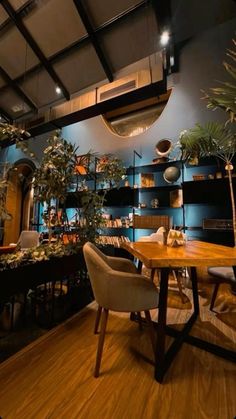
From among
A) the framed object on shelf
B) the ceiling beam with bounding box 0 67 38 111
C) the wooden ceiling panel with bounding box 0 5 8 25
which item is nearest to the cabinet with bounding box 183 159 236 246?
the framed object on shelf

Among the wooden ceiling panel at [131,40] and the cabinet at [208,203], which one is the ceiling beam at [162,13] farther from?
the cabinet at [208,203]

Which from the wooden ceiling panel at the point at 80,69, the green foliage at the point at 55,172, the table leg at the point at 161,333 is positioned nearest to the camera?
the table leg at the point at 161,333

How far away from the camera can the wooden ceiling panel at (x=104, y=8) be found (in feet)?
11.6

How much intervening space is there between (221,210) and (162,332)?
2849mm

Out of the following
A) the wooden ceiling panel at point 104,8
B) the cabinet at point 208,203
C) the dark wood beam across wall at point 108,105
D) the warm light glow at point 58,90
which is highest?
the wooden ceiling panel at point 104,8

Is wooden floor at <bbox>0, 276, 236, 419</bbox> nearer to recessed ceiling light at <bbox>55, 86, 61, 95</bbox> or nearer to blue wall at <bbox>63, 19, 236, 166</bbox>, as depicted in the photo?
blue wall at <bbox>63, 19, 236, 166</bbox>

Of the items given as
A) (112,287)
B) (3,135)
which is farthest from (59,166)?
(112,287)

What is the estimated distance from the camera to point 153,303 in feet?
4.22

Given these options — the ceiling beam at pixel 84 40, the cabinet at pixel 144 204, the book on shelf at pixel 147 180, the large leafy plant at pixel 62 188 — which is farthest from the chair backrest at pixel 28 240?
the ceiling beam at pixel 84 40

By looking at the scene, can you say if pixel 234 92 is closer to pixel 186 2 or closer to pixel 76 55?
pixel 186 2

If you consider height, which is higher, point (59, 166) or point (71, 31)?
point (71, 31)

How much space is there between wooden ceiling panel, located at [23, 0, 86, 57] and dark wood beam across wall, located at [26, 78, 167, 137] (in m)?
1.44

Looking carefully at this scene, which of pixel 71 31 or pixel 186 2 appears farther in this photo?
pixel 71 31

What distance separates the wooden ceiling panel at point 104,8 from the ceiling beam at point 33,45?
1.43 m
